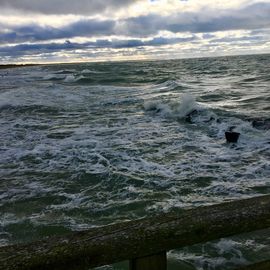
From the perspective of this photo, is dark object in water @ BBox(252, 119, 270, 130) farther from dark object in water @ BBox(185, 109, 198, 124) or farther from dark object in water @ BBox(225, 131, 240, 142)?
dark object in water @ BBox(185, 109, 198, 124)

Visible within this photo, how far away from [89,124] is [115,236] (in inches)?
532

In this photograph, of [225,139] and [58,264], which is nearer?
[58,264]

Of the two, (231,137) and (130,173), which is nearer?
(130,173)

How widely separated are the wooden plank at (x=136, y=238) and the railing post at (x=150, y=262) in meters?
0.03

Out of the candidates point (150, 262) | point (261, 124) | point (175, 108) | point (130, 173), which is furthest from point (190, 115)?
point (150, 262)

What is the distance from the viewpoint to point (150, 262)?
1.78 m

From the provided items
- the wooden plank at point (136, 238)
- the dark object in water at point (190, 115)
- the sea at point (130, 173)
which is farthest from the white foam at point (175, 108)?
the wooden plank at point (136, 238)

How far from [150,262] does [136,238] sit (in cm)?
16

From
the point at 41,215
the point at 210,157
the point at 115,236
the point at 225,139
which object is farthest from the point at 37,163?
A: the point at 115,236

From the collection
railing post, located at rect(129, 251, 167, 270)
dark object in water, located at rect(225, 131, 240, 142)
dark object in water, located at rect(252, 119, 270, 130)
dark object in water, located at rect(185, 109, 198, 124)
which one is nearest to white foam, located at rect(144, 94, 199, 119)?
dark object in water, located at rect(185, 109, 198, 124)

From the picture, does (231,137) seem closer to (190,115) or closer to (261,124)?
(261,124)

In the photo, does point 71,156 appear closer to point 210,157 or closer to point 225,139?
point 210,157

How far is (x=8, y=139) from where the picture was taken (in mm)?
12430

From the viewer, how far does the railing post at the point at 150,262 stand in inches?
69.4
